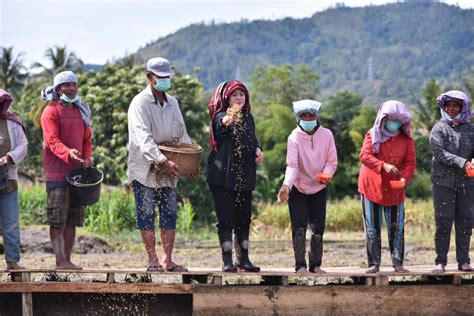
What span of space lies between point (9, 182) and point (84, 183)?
0.69 metres

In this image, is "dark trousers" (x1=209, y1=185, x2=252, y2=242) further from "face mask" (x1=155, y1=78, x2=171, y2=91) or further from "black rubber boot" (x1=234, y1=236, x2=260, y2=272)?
"face mask" (x1=155, y1=78, x2=171, y2=91)

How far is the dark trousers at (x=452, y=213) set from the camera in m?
10.4

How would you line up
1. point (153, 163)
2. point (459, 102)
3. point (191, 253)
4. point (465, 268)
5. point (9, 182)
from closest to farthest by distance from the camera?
point (153, 163) < point (9, 182) < point (459, 102) < point (465, 268) < point (191, 253)

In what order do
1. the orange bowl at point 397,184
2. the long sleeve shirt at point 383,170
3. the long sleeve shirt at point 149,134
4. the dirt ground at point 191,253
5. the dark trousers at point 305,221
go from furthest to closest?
the dirt ground at point 191,253 < the long sleeve shirt at point 383,170 < the dark trousers at point 305,221 < the orange bowl at point 397,184 < the long sleeve shirt at point 149,134

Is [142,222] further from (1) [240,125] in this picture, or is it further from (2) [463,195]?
(2) [463,195]

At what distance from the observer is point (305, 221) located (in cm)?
1017

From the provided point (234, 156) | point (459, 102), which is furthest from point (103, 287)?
point (459, 102)

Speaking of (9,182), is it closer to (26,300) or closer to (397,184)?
(26,300)

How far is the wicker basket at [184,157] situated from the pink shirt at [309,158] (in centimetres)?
85

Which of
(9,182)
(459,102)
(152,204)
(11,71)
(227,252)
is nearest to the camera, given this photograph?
(152,204)

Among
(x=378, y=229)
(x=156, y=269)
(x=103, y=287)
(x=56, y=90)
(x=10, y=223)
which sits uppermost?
(x=56, y=90)

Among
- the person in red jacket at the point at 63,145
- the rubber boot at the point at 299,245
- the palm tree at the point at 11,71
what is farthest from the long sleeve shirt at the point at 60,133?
the palm tree at the point at 11,71

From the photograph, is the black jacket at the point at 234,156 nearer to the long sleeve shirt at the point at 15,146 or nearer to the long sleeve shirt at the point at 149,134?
the long sleeve shirt at the point at 149,134

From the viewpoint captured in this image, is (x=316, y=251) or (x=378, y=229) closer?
(x=316, y=251)
